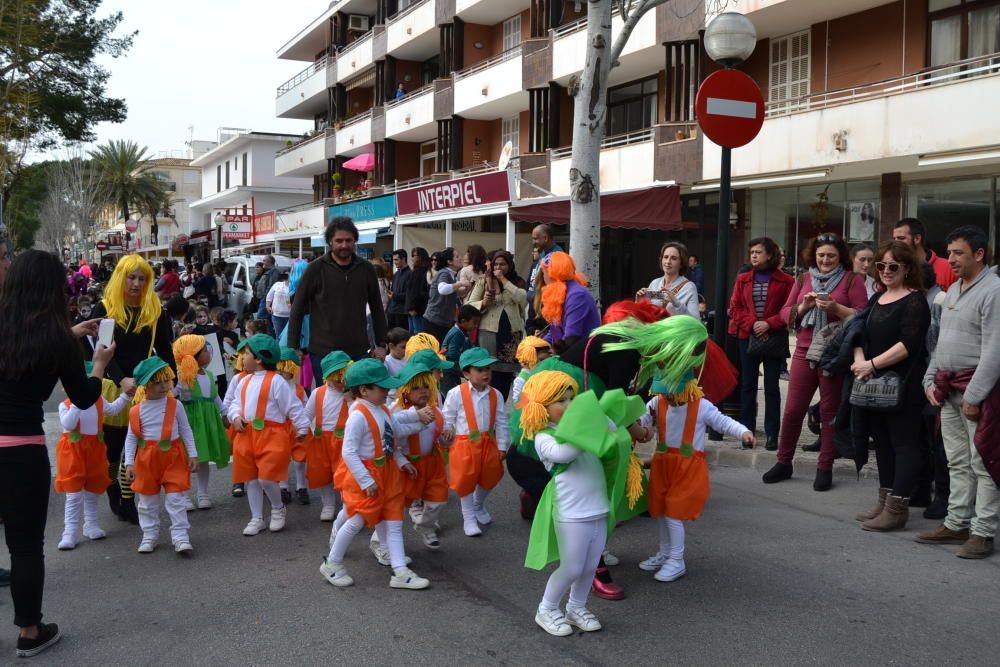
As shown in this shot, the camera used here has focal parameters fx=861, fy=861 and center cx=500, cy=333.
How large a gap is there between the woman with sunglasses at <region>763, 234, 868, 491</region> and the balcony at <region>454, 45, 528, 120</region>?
1716cm

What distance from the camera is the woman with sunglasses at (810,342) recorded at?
6.78 meters

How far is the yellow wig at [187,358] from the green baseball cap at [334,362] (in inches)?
39.8

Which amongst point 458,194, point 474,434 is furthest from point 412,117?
point 474,434

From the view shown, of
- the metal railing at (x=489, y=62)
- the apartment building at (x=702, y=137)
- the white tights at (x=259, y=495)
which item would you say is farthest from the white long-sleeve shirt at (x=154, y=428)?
the metal railing at (x=489, y=62)

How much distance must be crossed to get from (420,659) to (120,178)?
216ft

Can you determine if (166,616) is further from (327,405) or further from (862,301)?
(862,301)

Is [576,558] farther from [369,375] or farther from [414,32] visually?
[414,32]

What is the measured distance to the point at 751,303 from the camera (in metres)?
Result: 7.70

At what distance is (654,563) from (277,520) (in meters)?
2.59

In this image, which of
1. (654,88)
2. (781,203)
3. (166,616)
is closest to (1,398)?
(166,616)

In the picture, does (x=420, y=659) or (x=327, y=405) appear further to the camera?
(x=327, y=405)

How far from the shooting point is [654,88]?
19.6m

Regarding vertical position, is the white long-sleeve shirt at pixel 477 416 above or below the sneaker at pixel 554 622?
above

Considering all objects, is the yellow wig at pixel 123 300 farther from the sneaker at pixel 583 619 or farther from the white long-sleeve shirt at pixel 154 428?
the sneaker at pixel 583 619
